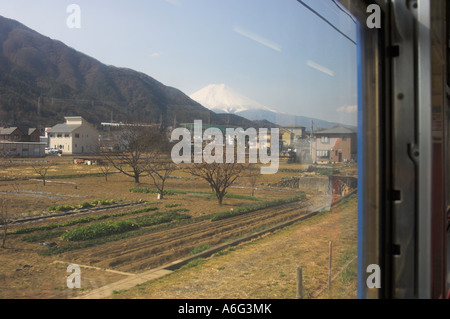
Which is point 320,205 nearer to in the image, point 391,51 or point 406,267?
point 406,267

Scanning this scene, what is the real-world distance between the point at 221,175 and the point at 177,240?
784mm

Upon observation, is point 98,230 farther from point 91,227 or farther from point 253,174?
point 253,174

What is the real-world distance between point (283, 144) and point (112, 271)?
177cm

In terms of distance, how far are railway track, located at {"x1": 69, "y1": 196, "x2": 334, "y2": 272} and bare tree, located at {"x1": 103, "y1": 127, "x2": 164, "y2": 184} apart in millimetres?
402

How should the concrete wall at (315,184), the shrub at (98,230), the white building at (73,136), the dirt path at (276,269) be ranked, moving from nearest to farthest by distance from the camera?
the shrub at (98,230) < the white building at (73,136) < the dirt path at (276,269) < the concrete wall at (315,184)

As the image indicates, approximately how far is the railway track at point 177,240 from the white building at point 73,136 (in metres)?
0.53

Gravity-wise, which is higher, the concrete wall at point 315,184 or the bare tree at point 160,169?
the bare tree at point 160,169

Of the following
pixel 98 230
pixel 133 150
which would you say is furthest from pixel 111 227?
pixel 133 150

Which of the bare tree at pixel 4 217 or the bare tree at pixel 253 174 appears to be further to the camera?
the bare tree at pixel 253 174

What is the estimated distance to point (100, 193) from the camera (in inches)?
82.8

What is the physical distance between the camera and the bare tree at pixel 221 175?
288 centimetres

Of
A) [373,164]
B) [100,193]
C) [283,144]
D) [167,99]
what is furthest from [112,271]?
[283,144]

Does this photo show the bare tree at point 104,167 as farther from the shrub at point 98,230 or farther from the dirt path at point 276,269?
the dirt path at point 276,269

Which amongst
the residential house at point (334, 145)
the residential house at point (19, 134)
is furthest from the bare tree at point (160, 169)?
the residential house at point (334, 145)
